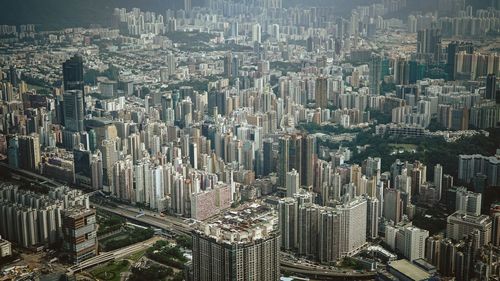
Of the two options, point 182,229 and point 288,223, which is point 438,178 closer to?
point 288,223

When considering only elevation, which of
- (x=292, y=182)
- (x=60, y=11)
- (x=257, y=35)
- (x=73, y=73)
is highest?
(x=60, y=11)

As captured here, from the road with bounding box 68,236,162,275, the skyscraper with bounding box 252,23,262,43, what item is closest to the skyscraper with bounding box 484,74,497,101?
the road with bounding box 68,236,162,275

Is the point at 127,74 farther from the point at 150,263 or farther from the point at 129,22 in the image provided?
the point at 150,263

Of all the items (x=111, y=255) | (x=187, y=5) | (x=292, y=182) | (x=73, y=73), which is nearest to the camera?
(x=111, y=255)

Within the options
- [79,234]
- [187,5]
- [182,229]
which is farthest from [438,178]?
[187,5]

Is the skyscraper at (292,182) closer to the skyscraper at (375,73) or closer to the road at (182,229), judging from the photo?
the road at (182,229)

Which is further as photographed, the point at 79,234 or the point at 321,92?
the point at 321,92

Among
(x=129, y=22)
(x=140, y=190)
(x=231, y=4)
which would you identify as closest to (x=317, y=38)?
(x=231, y=4)

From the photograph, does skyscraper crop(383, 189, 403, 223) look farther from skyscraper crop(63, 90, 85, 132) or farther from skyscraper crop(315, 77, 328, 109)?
skyscraper crop(63, 90, 85, 132)
